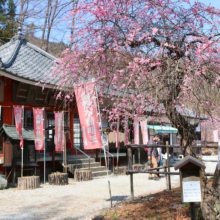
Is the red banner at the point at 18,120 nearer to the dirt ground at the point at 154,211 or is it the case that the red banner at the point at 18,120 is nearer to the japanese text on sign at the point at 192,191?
the dirt ground at the point at 154,211

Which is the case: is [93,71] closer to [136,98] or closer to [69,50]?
Result: [69,50]

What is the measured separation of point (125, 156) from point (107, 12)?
15.3 meters

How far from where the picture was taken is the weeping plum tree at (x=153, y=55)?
5.10 metres

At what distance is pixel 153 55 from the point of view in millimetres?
5770

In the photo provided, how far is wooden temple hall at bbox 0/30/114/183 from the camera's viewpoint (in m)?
11.5

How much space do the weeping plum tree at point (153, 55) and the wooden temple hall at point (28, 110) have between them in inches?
174

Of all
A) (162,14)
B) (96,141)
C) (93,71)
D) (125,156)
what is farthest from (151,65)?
(125,156)

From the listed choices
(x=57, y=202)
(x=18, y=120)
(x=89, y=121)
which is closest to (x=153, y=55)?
(x=89, y=121)

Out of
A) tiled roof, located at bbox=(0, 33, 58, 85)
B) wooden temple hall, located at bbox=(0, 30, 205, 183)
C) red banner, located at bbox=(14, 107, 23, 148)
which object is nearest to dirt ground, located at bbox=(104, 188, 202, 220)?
wooden temple hall, located at bbox=(0, 30, 205, 183)

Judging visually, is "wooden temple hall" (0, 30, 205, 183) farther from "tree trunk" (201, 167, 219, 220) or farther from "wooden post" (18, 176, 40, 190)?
"tree trunk" (201, 167, 219, 220)

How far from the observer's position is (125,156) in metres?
20.0

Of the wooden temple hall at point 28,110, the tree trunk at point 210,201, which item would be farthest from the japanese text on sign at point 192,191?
the wooden temple hall at point 28,110

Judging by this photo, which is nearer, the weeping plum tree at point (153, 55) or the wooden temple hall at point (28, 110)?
the weeping plum tree at point (153, 55)

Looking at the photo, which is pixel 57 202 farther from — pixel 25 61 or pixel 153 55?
pixel 25 61
